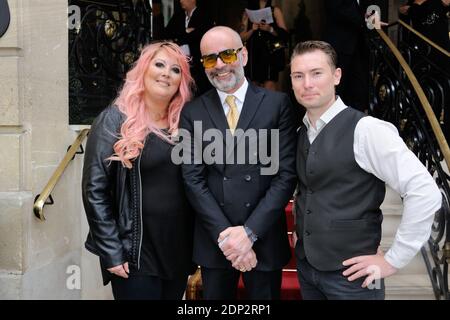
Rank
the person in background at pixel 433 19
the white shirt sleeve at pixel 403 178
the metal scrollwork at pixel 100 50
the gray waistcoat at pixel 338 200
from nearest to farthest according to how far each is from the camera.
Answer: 1. the white shirt sleeve at pixel 403 178
2. the gray waistcoat at pixel 338 200
3. the metal scrollwork at pixel 100 50
4. the person in background at pixel 433 19

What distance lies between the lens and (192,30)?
21.2ft

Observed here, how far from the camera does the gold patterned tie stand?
293 cm

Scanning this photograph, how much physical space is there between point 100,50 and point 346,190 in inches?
121

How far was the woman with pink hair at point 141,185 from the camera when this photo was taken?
2.90 metres

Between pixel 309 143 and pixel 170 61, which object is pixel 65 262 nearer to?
pixel 170 61

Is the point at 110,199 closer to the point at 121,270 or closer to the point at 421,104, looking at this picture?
the point at 121,270

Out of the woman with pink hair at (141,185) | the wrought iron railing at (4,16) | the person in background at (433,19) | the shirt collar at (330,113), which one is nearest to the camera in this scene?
the shirt collar at (330,113)

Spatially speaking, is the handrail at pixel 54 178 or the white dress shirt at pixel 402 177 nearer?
the white dress shirt at pixel 402 177

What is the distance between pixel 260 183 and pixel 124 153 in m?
0.74

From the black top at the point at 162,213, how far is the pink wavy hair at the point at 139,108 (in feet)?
0.22

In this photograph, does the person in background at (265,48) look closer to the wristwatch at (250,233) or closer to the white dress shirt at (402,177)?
the wristwatch at (250,233)

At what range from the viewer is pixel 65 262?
421cm

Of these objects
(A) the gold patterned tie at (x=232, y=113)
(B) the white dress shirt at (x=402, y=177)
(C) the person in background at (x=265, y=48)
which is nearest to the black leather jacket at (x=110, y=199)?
(A) the gold patterned tie at (x=232, y=113)

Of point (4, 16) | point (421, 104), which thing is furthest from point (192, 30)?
point (4, 16)
